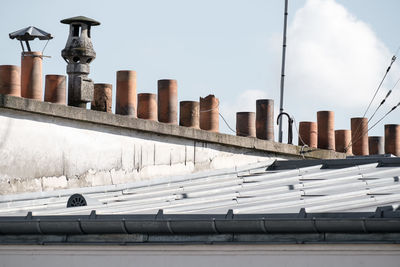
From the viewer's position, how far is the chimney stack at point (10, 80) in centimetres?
1318

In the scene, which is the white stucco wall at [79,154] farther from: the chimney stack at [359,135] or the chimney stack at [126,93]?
the chimney stack at [359,135]

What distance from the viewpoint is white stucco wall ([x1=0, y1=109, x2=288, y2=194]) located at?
12.9 metres

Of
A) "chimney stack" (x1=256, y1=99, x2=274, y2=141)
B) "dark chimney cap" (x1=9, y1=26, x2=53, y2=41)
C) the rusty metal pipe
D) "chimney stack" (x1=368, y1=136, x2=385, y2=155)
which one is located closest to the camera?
the rusty metal pipe

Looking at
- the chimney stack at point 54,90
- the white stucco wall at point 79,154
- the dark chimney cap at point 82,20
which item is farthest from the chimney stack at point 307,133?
the chimney stack at point 54,90

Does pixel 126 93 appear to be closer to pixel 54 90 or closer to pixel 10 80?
pixel 54 90

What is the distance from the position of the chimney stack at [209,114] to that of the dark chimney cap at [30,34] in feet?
10.0

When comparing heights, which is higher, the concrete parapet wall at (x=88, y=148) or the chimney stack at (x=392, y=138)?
the chimney stack at (x=392, y=138)

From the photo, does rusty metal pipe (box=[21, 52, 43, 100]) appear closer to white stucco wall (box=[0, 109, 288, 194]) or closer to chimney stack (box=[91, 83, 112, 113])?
white stucco wall (box=[0, 109, 288, 194])

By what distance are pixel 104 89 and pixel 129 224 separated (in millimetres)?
5517

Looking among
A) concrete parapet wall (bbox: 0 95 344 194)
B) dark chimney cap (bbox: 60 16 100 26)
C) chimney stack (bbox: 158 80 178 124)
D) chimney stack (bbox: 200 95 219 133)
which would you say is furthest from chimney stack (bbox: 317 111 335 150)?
dark chimney cap (bbox: 60 16 100 26)

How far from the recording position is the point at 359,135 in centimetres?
2092

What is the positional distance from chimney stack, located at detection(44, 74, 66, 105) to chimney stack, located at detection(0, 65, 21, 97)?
0.60m

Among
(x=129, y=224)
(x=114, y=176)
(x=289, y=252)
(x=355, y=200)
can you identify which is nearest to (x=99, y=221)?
(x=129, y=224)

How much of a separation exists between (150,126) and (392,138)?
753 centimetres
